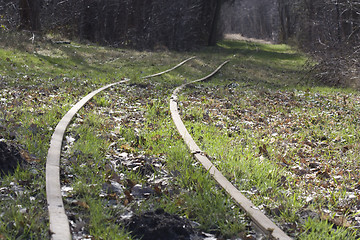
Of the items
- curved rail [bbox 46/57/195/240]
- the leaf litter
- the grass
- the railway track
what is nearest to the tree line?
the grass

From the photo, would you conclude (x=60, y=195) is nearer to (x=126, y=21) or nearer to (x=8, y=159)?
(x=8, y=159)

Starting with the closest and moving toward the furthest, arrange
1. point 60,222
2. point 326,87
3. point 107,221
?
point 60,222
point 107,221
point 326,87

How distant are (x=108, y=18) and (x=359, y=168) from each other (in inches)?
1056

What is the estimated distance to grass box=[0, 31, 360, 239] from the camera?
13.4ft

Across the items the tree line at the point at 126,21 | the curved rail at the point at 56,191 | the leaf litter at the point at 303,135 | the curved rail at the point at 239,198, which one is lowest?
the leaf litter at the point at 303,135

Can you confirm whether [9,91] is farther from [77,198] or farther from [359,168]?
[359,168]

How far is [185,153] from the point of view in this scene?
5773 mm

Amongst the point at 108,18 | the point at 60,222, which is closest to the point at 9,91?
the point at 60,222

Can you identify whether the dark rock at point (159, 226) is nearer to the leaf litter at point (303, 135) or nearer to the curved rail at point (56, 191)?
the curved rail at point (56, 191)

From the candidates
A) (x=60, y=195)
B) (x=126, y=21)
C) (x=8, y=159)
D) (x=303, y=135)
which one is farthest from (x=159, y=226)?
(x=126, y=21)

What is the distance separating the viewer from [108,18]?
30.8m

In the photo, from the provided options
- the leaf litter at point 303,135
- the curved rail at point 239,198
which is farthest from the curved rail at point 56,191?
the leaf litter at point 303,135

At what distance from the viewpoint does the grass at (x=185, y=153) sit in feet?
13.4

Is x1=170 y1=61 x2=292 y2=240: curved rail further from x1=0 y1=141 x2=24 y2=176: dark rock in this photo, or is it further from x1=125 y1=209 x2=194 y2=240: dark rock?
x1=0 y1=141 x2=24 y2=176: dark rock
